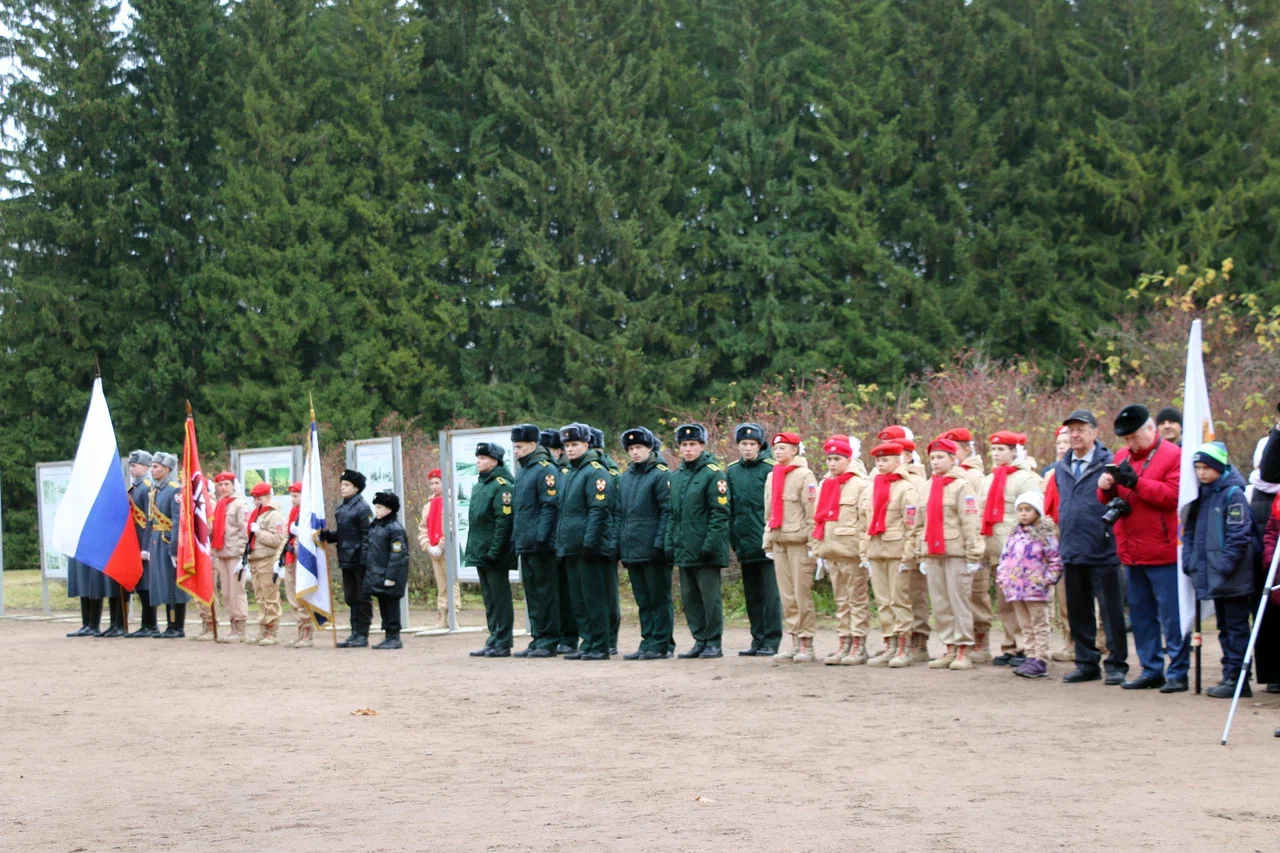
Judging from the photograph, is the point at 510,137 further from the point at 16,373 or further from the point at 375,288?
the point at 16,373

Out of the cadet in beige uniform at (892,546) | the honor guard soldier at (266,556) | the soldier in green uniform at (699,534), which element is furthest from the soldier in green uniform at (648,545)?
the honor guard soldier at (266,556)

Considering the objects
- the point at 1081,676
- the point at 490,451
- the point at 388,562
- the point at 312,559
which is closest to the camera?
the point at 1081,676

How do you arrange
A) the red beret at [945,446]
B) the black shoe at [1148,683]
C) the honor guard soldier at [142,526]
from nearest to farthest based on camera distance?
the black shoe at [1148,683] → the red beret at [945,446] → the honor guard soldier at [142,526]

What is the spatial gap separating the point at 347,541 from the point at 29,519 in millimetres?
28449

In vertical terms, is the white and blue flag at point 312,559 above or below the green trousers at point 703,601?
above

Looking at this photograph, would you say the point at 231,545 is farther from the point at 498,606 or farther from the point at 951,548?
the point at 951,548

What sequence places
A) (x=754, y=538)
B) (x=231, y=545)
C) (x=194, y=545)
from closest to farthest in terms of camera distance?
(x=754, y=538), (x=194, y=545), (x=231, y=545)

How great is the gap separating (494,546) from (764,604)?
9.54ft

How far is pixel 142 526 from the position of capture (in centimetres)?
2045

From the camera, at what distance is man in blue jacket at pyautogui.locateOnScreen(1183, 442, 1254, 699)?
439 inches

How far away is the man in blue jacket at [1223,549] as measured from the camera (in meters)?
11.1

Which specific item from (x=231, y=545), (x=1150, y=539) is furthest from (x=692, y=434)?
(x=231, y=545)

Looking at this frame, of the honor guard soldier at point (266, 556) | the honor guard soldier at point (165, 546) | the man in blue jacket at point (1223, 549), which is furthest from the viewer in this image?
the honor guard soldier at point (165, 546)

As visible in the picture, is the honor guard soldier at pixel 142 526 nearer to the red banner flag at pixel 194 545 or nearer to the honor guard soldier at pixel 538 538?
the red banner flag at pixel 194 545
